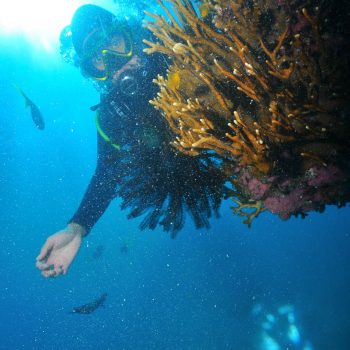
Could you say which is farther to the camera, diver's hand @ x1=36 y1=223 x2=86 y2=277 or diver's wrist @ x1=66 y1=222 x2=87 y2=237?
diver's wrist @ x1=66 y1=222 x2=87 y2=237

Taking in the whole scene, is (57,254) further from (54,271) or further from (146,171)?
(146,171)

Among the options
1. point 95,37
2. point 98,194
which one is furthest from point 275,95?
point 95,37

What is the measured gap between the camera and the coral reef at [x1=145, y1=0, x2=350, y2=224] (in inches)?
91.2

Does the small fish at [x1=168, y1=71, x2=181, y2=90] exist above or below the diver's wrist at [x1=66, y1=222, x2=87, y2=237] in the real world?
above

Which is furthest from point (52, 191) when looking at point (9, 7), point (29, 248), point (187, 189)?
point (187, 189)

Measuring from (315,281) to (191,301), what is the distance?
14.5 metres

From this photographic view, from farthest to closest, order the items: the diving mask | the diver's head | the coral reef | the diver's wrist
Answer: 1. the diver's head
2. the diving mask
3. the diver's wrist
4. the coral reef

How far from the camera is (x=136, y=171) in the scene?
13.2 ft

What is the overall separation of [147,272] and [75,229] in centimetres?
4257

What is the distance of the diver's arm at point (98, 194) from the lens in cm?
442

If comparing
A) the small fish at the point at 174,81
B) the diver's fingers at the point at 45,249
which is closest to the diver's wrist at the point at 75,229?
the diver's fingers at the point at 45,249

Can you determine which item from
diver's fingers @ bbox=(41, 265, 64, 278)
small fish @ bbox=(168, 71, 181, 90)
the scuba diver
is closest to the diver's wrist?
the scuba diver

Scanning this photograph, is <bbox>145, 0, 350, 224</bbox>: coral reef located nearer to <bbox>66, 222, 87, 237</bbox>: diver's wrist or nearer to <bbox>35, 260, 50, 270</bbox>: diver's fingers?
<bbox>66, 222, 87, 237</bbox>: diver's wrist

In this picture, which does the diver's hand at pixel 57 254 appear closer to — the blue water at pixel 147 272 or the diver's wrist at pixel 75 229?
the diver's wrist at pixel 75 229
